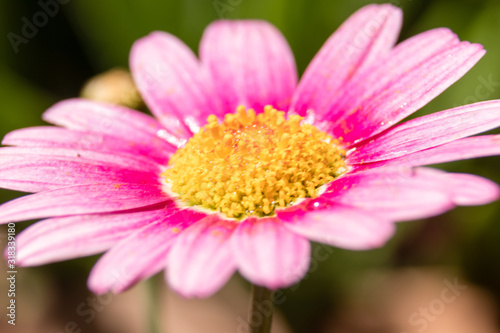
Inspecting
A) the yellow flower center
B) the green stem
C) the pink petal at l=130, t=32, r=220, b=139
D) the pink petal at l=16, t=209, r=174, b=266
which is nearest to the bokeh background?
the green stem

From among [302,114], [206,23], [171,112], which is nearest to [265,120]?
[302,114]

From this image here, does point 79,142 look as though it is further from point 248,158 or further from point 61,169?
point 248,158

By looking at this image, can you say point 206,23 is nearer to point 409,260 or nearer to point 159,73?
point 159,73

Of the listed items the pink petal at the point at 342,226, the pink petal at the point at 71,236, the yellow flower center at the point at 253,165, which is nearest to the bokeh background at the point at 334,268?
the yellow flower center at the point at 253,165

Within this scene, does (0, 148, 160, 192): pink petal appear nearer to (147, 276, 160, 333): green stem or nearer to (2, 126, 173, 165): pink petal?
(2, 126, 173, 165): pink petal

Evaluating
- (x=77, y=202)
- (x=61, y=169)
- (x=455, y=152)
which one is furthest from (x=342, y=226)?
(x=61, y=169)

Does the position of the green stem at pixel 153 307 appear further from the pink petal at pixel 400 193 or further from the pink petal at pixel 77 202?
the pink petal at pixel 400 193
